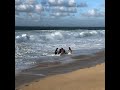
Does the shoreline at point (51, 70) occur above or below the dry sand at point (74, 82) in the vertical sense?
above

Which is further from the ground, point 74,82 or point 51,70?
point 51,70

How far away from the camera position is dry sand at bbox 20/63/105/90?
303 inches

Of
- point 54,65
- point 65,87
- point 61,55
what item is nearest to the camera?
point 65,87

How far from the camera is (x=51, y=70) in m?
10.4

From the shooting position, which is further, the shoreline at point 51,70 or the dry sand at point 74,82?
the shoreline at point 51,70

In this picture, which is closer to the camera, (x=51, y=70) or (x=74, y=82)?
(x=74, y=82)

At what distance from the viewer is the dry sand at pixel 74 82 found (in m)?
7.69

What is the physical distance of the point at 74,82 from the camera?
27.5 feet

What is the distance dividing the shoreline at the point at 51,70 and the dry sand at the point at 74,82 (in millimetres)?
316

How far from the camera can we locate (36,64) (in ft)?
37.3

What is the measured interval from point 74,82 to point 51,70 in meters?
2.11
